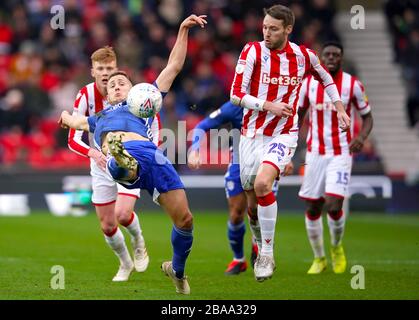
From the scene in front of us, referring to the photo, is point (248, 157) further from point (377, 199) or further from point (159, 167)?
point (377, 199)

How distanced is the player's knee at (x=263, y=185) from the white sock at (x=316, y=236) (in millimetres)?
2304

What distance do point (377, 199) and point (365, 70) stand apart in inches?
240

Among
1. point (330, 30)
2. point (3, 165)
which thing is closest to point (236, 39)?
point (330, 30)

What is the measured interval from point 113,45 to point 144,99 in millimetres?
13563

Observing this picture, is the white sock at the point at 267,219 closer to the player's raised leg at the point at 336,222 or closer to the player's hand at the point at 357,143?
the player's raised leg at the point at 336,222

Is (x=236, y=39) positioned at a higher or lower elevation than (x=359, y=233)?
higher

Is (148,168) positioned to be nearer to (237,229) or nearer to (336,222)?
(237,229)

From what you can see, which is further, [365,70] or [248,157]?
[365,70]

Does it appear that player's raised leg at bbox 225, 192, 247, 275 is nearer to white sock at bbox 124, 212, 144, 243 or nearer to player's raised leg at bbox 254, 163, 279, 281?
white sock at bbox 124, 212, 144, 243

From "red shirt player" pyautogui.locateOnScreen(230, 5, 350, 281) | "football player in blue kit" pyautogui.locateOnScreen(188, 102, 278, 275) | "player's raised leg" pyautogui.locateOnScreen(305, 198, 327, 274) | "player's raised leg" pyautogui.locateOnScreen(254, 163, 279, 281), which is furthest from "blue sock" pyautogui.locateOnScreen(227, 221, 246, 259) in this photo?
"player's raised leg" pyautogui.locateOnScreen(254, 163, 279, 281)

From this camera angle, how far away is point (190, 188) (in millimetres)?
19672

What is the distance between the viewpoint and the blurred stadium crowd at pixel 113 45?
20609 mm

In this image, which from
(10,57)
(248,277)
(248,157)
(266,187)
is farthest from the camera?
(10,57)

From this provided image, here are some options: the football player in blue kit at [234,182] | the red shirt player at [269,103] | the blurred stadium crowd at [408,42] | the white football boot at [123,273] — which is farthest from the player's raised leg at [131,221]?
the blurred stadium crowd at [408,42]
